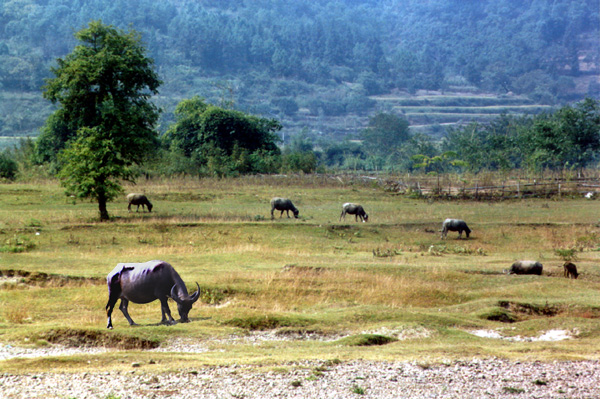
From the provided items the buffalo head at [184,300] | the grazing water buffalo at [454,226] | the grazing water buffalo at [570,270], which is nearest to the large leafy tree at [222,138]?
the grazing water buffalo at [454,226]

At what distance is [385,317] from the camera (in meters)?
17.3

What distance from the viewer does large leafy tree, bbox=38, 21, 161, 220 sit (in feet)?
119

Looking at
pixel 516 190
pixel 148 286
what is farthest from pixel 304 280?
pixel 516 190

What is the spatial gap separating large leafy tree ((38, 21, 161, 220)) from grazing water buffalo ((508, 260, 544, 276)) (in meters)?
21.0

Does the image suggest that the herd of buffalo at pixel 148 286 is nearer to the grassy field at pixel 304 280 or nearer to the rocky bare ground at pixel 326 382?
the grassy field at pixel 304 280

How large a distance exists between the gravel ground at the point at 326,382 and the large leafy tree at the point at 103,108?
999 inches

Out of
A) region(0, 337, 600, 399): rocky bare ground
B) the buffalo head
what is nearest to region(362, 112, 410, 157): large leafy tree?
the buffalo head

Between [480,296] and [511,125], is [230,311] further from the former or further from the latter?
[511,125]

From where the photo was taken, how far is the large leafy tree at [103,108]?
36.2m

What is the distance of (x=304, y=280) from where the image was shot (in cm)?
2255

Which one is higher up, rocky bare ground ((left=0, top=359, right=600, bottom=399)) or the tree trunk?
the tree trunk

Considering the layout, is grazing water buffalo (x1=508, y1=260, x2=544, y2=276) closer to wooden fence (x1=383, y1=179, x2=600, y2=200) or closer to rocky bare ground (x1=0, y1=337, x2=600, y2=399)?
rocky bare ground (x1=0, y1=337, x2=600, y2=399)

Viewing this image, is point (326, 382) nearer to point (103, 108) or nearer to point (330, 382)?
point (330, 382)

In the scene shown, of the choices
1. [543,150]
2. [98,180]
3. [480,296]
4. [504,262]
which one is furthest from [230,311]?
[543,150]
